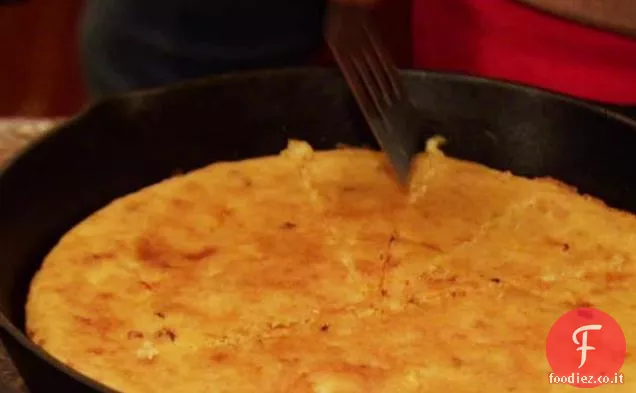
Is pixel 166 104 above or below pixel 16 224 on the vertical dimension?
above

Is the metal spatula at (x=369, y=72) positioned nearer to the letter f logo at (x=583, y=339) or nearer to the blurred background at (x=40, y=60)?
the letter f logo at (x=583, y=339)

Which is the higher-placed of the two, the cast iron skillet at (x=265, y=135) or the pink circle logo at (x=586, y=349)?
the cast iron skillet at (x=265, y=135)

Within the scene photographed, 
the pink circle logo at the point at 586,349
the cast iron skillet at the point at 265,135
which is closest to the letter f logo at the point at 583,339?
the pink circle logo at the point at 586,349

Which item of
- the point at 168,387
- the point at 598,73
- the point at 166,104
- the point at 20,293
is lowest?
the point at 168,387

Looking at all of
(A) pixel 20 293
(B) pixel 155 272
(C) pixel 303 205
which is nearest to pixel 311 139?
(C) pixel 303 205

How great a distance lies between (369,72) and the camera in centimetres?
123

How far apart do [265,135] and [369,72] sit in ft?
0.67

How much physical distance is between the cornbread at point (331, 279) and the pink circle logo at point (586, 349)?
0.4 inches

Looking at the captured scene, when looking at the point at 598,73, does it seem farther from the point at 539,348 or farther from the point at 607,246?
the point at 539,348

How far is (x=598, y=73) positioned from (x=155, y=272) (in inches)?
23.8

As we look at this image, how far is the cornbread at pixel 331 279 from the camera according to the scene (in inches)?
38.9

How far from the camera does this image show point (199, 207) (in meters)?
1.27

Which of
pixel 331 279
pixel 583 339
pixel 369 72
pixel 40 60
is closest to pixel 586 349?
pixel 583 339

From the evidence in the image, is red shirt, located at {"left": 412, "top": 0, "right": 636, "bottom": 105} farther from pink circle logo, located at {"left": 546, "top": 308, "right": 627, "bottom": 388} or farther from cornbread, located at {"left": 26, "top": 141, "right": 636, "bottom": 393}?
pink circle logo, located at {"left": 546, "top": 308, "right": 627, "bottom": 388}
